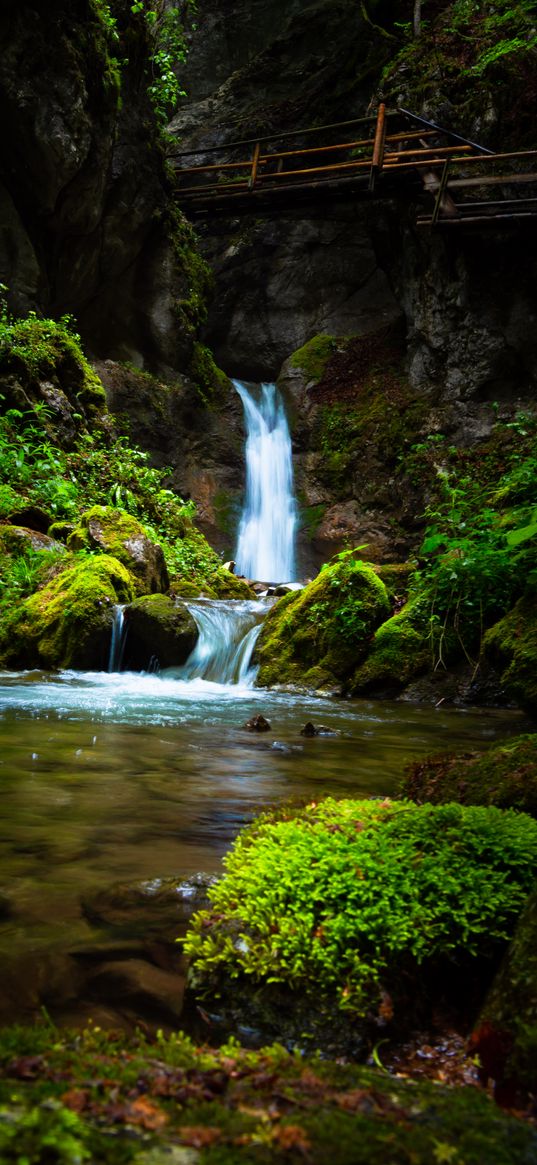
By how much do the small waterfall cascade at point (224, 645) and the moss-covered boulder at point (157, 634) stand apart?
0.22 metres

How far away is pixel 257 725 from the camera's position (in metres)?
6.19

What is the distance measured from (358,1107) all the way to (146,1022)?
858 mm

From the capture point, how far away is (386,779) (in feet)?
14.6

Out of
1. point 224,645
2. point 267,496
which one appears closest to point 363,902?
point 224,645

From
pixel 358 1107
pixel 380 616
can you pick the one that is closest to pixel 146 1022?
pixel 358 1107

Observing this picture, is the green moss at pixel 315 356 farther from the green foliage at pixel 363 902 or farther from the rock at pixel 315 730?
the green foliage at pixel 363 902

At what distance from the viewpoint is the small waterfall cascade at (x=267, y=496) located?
20.8m

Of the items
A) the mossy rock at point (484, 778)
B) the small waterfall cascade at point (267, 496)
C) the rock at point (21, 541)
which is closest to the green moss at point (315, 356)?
the small waterfall cascade at point (267, 496)

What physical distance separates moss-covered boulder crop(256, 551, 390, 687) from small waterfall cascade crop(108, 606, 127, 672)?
181 centimetres

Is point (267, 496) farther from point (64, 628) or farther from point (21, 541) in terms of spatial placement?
point (64, 628)

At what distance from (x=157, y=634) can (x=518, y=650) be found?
16.3 ft

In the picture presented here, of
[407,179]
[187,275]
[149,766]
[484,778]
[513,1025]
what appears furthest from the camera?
[187,275]

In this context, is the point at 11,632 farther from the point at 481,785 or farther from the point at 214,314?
the point at 214,314

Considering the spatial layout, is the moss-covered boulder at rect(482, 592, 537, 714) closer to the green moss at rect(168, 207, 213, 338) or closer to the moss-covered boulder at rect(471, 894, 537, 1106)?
the moss-covered boulder at rect(471, 894, 537, 1106)
